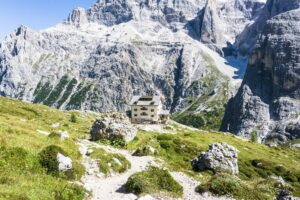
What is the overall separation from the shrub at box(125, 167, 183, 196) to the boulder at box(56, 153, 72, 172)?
17.6 ft

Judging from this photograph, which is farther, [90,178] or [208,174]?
[208,174]

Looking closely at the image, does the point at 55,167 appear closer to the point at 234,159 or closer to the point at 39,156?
the point at 39,156

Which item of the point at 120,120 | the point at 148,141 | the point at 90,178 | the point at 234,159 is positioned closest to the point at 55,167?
the point at 90,178

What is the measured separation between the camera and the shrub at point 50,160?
32.2 m

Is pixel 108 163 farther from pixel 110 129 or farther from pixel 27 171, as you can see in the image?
pixel 110 129

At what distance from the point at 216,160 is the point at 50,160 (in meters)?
24.8

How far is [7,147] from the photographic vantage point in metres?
32.5

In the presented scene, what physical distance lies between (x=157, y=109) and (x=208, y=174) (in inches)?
4373

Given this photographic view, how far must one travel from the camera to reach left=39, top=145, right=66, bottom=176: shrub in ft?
106

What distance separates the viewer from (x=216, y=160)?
50000 millimetres

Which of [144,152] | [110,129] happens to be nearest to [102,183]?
[144,152]

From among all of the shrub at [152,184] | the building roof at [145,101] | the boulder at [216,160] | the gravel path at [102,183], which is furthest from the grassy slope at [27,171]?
the building roof at [145,101]

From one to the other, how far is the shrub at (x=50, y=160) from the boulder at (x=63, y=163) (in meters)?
0.28

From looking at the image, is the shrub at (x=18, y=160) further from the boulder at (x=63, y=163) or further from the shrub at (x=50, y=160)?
the boulder at (x=63, y=163)
